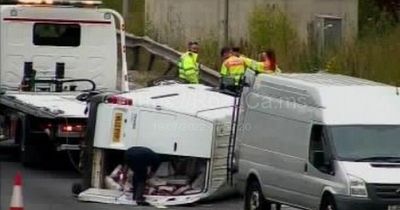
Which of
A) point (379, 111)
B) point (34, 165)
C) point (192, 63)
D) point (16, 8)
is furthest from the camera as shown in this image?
point (192, 63)

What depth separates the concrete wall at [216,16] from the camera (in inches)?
1471

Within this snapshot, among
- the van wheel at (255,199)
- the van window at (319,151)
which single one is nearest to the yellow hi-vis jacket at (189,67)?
the van wheel at (255,199)

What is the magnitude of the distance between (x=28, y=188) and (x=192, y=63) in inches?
379

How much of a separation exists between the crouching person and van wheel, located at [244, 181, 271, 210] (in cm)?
193

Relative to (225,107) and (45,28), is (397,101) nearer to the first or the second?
(225,107)

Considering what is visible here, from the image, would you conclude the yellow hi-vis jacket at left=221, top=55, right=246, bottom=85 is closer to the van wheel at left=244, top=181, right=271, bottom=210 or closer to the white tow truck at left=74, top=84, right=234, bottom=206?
the white tow truck at left=74, top=84, right=234, bottom=206

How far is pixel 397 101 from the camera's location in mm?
16312

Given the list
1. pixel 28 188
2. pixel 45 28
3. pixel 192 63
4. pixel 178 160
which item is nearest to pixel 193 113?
pixel 178 160

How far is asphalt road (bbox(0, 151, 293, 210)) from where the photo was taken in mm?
18247

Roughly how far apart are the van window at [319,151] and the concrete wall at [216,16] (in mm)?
19156

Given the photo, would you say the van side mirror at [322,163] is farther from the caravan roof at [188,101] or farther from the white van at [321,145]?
the caravan roof at [188,101]

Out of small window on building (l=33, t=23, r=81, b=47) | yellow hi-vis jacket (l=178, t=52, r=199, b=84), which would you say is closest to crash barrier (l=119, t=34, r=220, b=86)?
yellow hi-vis jacket (l=178, t=52, r=199, b=84)

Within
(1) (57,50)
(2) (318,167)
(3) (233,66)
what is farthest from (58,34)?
(2) (318,167)

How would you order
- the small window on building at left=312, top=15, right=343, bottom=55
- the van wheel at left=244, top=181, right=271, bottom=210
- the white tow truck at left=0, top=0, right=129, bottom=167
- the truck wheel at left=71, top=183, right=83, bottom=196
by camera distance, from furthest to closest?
1. the small window on building at left=312, top=15, right=343, bottom=55
2. the white tow truck at left=0, top=0, right=129, bottom=167
3. the truck wheel at left=71, top=183, right=83, bottom=196
4. the van wheel at left=244, top=181, right=271, bottom=210
